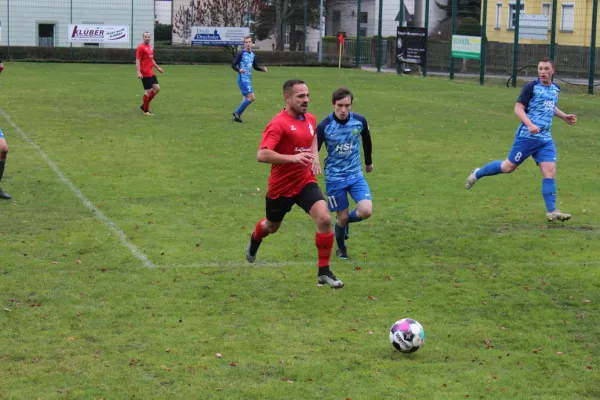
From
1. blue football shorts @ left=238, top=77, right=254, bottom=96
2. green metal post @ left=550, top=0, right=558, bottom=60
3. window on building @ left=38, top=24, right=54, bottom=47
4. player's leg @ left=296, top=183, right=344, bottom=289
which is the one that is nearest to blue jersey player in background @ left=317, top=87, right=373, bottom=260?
player's leg @ left=296, top=183, right=344, bottom=289

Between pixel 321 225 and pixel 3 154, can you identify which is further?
pixel 3 154

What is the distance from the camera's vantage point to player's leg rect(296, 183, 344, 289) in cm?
927

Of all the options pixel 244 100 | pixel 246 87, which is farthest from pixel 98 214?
pixel 246 87

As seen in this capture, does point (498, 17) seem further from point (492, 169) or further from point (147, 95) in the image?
point (492, 169)

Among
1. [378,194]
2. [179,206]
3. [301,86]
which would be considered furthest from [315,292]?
[378,194]

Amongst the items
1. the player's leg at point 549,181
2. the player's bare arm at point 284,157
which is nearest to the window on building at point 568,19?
the player's leg at point 549,181

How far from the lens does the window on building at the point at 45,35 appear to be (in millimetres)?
49166

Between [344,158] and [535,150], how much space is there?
379 centimetres

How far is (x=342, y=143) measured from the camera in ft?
33.2

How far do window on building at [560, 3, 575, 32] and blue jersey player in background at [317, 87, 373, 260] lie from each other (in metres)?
35.6

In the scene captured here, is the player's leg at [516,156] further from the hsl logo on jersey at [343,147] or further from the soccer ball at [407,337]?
the soccer ball at [407,337]

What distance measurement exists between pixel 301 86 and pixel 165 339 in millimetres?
2777

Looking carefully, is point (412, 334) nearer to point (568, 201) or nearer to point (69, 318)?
point (69, 318)

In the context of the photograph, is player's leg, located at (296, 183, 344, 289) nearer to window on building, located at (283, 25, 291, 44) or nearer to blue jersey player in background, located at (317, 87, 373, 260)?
blue jersey player in background, located at (317, 87, 373, 260)
